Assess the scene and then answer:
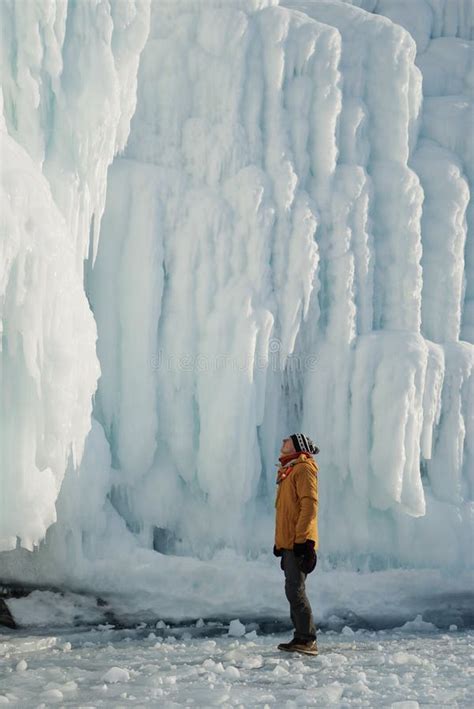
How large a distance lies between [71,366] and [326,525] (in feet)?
13.8

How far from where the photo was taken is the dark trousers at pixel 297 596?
7008 millimetres

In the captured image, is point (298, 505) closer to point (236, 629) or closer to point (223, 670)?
point (223, 670)

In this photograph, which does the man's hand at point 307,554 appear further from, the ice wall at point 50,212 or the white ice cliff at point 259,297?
the white ice cliff at point 259,297

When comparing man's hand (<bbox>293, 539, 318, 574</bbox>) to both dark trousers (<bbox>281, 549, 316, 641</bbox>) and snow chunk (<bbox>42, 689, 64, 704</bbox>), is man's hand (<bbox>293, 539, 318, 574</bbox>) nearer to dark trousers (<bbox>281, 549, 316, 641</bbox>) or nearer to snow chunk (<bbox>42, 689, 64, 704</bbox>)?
dark trousers (<bbox>281, 549, 316, 641</bbox>)

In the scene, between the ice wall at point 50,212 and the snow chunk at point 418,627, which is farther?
the snow chunk at point 418,627

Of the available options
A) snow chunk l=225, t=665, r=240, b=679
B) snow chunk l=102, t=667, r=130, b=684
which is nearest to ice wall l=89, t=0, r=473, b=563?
snow chunk l=225, t=665, r=240, b=679

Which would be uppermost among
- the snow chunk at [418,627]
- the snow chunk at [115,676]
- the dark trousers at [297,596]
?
the dark trousers at [297,596]

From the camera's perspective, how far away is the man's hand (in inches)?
273

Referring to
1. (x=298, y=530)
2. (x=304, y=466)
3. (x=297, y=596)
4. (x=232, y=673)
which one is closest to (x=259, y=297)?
(x=304, y=466)

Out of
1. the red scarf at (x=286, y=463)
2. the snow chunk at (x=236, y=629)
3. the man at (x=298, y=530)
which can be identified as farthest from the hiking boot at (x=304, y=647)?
the snow chunk at (x=236, y=629)

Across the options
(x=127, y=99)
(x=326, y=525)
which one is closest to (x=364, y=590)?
(x=326, y=525)

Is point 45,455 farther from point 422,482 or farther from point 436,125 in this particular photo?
point 436,125

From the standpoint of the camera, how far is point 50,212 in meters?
7.30

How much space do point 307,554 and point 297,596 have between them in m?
0.30
